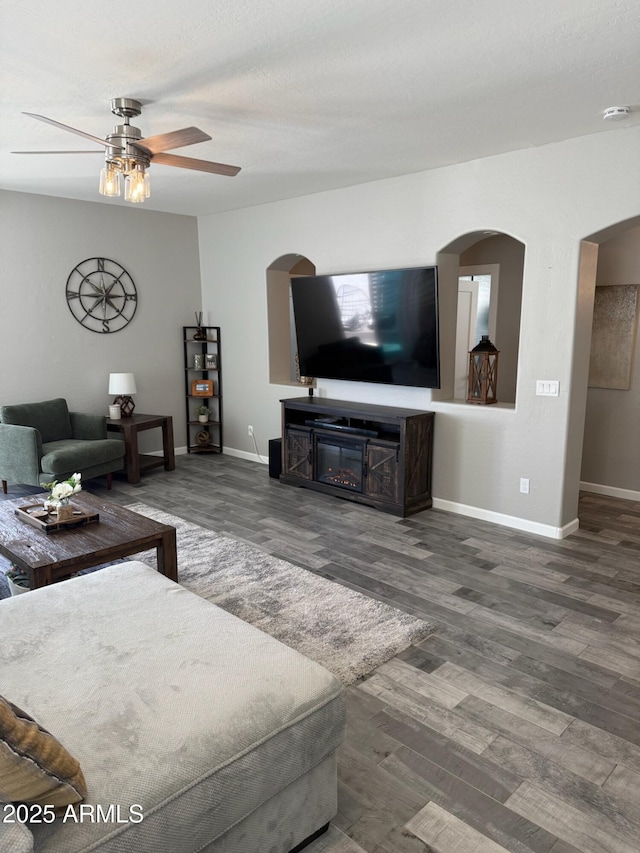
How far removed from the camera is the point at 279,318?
6.48m

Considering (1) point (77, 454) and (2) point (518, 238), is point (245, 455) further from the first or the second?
(2) point (518, 238)

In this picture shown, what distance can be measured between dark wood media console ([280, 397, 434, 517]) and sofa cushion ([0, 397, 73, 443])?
2.15 metres

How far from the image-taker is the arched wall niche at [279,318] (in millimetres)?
6285

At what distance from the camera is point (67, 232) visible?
5914mm

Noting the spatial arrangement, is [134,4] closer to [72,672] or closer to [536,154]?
[72,672]

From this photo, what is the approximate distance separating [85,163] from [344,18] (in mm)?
2835

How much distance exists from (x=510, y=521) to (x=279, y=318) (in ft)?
10.8

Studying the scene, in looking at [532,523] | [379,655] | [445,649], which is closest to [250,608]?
[379,655]

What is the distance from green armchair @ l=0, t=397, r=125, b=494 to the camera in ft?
16.7

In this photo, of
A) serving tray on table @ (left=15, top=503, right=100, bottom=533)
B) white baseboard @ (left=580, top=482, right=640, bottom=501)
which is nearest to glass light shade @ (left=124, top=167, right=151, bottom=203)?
serving tray on table @ (left=15, top=503, right=100, bottom=533)

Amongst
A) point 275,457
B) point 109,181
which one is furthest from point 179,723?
point 275,457

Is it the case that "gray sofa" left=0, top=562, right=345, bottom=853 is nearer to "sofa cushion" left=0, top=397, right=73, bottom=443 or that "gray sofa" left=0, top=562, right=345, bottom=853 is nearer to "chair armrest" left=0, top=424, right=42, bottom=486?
"chair armrest" left=0, top=424, right=42, bottom=486

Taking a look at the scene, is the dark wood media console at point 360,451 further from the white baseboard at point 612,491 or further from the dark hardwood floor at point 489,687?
the white baseboard at point 612,491

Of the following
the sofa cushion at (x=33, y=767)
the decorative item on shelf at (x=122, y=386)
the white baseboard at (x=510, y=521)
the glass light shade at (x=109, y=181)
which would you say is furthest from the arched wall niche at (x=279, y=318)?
the sofa cushion at (x=33, y=767)
